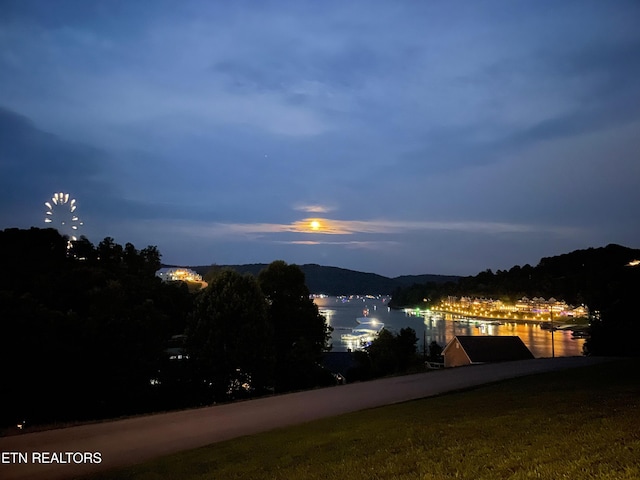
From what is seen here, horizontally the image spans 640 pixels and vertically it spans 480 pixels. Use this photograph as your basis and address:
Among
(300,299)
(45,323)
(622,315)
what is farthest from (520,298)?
(45,323)

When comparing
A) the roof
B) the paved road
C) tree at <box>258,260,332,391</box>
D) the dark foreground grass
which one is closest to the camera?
the dark foreground grass

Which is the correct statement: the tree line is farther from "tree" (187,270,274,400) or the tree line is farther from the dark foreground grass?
the dark foreground grass

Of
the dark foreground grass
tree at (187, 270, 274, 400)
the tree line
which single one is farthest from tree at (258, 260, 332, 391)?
the dark foreground grass

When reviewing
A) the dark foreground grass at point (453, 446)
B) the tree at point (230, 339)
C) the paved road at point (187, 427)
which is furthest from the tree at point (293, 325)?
the dark foreground grass at point (453, 446)

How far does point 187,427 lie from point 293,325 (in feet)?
52.1

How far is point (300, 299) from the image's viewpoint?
91.5ft

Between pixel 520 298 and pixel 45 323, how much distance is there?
15194cm

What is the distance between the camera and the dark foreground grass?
18.5ft

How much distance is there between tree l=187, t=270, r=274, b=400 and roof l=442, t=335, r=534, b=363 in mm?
15456

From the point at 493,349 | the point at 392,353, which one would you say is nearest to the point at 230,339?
the point at 493,349

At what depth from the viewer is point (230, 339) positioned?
2273 centimetres

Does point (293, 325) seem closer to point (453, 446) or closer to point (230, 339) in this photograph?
point (230, 339)

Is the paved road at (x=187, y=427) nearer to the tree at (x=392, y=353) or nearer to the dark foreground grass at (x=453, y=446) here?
the dark foreground grass at (x=453, y=446)

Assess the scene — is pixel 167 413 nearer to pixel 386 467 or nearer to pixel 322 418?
pixel 322 418
